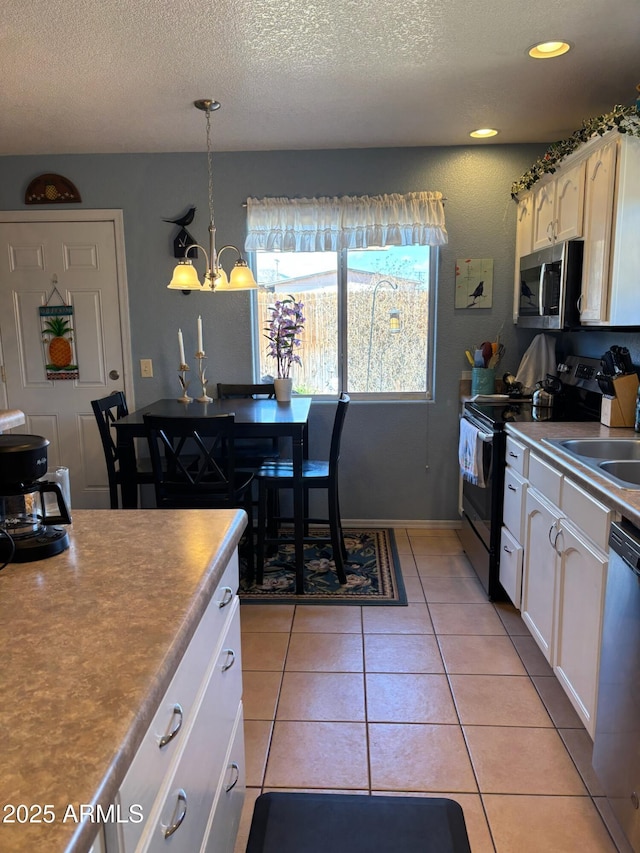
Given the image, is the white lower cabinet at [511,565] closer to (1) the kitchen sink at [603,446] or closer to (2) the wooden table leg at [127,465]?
(1) the kitchen sink at [603,446]

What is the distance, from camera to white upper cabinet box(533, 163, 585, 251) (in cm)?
268

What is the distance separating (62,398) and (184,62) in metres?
2.33

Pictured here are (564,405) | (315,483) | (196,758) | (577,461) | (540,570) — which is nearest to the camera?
(196,758)

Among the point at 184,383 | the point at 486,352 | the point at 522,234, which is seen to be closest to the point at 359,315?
the point at 486,352

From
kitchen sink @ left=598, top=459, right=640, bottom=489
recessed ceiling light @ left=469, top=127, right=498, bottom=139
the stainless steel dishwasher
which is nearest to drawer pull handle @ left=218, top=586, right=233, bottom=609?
the stainless steel dishwasher

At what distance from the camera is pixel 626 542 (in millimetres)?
1521

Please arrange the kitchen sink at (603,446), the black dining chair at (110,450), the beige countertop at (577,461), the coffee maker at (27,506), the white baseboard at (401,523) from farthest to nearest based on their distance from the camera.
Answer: the white baseboard at (401,523) → the black dining chair at (110,450) → the kitchen sink at (603,446) → the beige countertop at (577,461) → the coffee maker at (27,506)

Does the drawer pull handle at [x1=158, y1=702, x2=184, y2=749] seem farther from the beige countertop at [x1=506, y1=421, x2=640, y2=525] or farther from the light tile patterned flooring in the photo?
the beige countertop at [x1=506, y1=421, x2=640, y2=525]

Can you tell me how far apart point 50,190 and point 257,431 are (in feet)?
7.17

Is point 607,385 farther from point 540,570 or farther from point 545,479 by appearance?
point 540,570

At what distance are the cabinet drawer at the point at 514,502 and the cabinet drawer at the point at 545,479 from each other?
12 centimetres

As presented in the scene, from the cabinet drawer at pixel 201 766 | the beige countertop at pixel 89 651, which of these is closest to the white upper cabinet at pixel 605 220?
the beige countertop at pixel 89 651

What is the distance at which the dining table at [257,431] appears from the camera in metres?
2.93

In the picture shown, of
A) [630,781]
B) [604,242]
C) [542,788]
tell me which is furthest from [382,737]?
[604,242]
